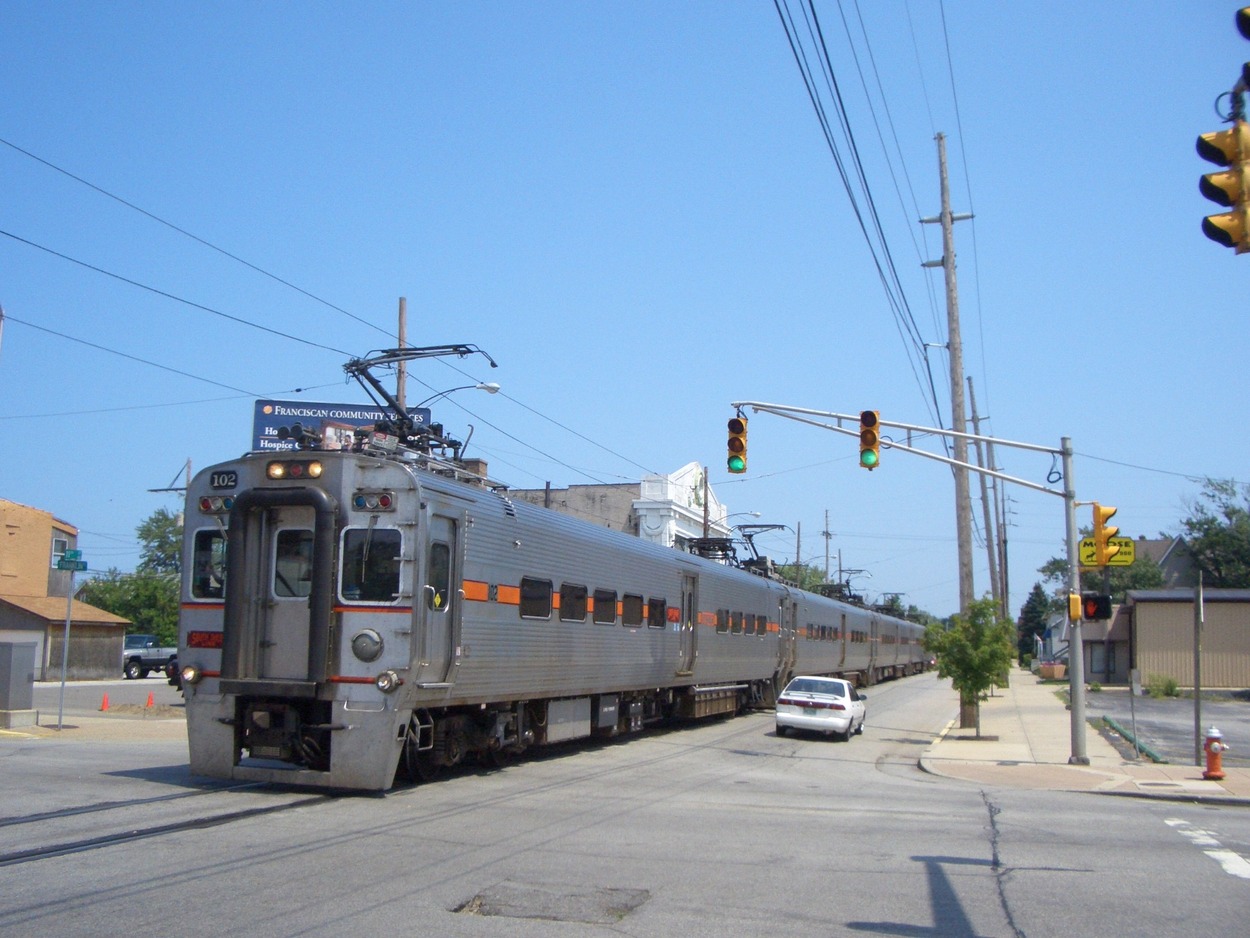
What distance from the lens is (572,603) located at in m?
17.4

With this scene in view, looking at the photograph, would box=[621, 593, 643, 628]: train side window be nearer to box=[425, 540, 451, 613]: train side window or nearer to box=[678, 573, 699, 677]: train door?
box=[678, 573, 699, 677]: train door

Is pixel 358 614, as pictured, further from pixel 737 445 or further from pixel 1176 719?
pixel 1176 719

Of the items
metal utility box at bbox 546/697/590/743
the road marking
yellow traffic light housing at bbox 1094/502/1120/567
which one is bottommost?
the road marking

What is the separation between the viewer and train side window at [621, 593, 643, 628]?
19734 millimetres

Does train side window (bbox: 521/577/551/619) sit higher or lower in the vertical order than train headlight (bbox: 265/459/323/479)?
lower

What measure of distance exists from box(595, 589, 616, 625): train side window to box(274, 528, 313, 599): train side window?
6.59m

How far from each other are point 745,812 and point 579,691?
5.10 meters

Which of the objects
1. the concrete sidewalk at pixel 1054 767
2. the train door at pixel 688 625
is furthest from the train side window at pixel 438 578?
the train door at pixel 688 625

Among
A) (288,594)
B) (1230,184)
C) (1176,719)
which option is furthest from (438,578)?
(1176,719)

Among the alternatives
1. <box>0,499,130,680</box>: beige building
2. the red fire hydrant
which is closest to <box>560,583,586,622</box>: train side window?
the red fire hydrant

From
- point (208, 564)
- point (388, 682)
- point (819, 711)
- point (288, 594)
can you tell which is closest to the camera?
point (388, 682)

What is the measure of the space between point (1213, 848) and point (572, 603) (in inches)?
355

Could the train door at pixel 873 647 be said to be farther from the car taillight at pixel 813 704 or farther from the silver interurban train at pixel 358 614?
the silver interurban train at pixel 358 614

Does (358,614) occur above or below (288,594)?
below
